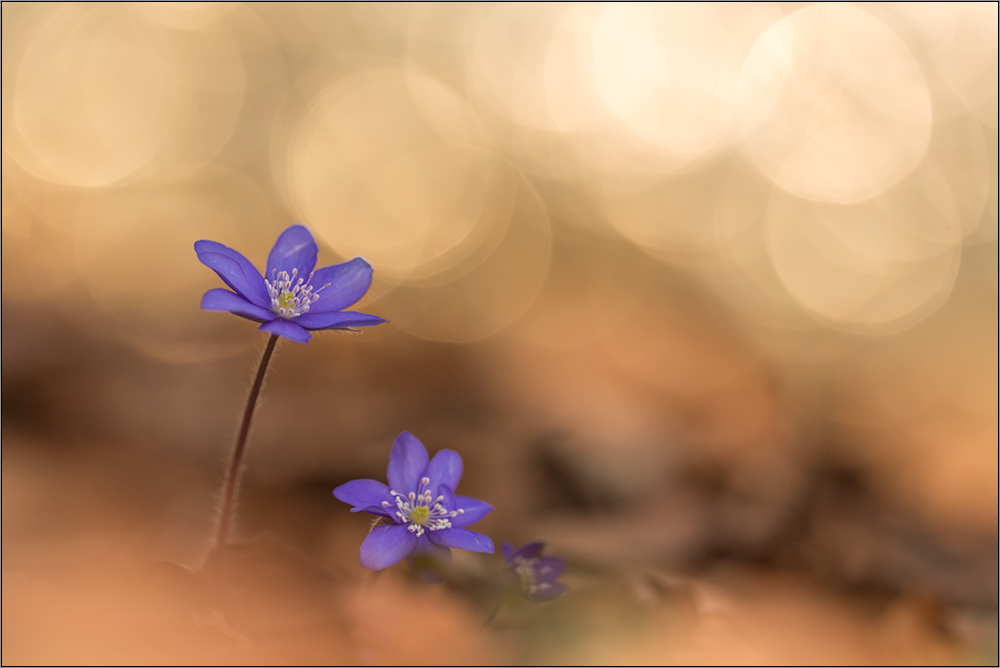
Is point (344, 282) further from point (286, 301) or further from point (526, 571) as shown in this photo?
point (526, 571)

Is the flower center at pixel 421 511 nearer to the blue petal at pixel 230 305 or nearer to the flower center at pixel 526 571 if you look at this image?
the flower center at pixel 526 571

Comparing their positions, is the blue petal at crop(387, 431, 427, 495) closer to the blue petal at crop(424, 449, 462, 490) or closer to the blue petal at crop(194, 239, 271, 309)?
the blue petal at crop(424, 449, 462, 490)

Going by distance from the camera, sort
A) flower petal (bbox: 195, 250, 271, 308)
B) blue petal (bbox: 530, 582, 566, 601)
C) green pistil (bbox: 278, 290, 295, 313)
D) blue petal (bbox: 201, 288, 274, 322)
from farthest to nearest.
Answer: blue petal (bbox: 530, 582, 566, 601)
green pistil (bbox: 278, 290, 295, 313)
flower petal (bbox: 195, 250, 271, 308)
blue petal (bbox: 201, 288, 274, 322)

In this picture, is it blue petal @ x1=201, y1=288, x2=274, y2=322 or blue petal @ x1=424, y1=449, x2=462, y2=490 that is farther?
blue petal @ x1=424, y1=449, x2=462, y2=490

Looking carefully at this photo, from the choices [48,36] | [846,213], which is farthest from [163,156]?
[846,213]

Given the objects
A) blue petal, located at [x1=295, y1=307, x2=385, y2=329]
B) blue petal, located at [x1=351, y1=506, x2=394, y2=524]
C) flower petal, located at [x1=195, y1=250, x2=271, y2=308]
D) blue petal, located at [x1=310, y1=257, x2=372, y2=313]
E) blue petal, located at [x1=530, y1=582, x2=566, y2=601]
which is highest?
blue petal, located at [x1=310, y1=257, x2=372, y2=313]

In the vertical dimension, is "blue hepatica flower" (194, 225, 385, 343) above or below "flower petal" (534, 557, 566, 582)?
above

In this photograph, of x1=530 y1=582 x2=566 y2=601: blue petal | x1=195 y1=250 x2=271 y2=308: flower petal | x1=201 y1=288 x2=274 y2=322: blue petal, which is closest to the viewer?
x1=201 y1=288 x2=274 y2=322: blue petal

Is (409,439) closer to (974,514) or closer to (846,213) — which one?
(974,514)

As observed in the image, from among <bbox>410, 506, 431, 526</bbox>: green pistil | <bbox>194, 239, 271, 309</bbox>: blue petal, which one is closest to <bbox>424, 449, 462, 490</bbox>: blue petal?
<bbox>410, 506, 431, 526</bbox>: green pistil
